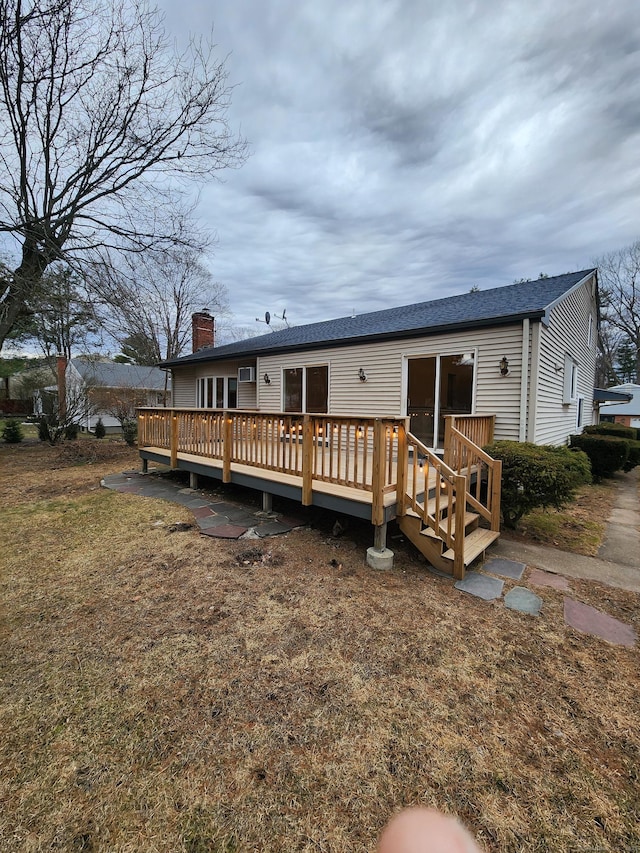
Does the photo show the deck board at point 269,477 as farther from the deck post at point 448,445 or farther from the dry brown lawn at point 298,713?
the dry brown lawn at point 298,713

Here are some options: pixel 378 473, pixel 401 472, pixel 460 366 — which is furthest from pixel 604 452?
pixel 378 473

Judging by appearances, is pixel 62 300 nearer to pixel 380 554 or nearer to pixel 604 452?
pixel 380 554

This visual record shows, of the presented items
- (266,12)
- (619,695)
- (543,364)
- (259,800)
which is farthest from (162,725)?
(266,12)

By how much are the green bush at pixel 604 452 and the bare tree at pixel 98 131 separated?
11459 mm

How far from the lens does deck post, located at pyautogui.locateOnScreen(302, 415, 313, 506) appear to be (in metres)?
4.25

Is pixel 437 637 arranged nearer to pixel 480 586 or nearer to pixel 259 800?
pixel 480 586

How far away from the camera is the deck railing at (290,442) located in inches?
146

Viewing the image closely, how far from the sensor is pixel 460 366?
6.58 m

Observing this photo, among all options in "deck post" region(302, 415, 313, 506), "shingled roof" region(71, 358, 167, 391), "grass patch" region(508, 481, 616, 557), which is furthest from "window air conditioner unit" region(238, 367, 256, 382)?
"shingled roof" region(71, 358, 167, 391)

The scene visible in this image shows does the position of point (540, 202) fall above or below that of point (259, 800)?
above

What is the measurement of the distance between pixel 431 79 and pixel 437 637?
33.9ft

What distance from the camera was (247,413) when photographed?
5180 millimetres

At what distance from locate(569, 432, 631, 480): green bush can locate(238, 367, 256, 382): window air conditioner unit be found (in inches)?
346

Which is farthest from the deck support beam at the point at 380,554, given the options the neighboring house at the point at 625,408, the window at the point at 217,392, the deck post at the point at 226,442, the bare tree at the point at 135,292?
the neighboring house at the point at 625,408
